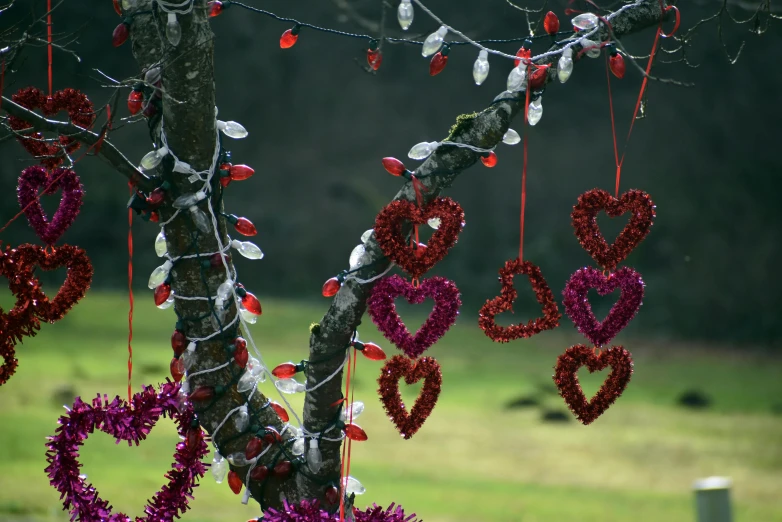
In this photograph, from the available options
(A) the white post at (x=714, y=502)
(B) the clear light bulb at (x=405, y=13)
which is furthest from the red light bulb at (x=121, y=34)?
(A) the white post at (x=714, y=502)

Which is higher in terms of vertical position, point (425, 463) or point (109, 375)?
point (109, 375)

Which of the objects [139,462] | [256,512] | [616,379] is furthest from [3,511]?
[616,379]

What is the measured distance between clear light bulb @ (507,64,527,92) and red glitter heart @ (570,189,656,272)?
0.20 metres

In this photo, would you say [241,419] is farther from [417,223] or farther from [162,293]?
[417,223]

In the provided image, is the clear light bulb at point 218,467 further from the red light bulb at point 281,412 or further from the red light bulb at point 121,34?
the red light bulb at point 121,34

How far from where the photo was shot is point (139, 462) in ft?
10.3

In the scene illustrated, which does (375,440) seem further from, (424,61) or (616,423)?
(424,61)

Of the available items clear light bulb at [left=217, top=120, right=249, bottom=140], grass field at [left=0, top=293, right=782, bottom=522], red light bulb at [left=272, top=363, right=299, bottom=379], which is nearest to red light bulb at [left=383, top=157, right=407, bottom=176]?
clear light bulb at [left=217, top=120, right=249, bottom=140]

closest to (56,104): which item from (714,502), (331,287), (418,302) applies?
(331,287)

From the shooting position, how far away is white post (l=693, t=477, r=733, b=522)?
1560 millimetres

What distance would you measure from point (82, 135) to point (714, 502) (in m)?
1.29

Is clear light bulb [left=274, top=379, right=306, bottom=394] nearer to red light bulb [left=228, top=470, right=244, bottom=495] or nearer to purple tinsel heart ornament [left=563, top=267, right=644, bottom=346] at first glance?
red light bulb [left=228, top=470, right=244, bottom=495]

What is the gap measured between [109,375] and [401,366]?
9.34 ft

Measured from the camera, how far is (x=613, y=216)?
1299 mm
